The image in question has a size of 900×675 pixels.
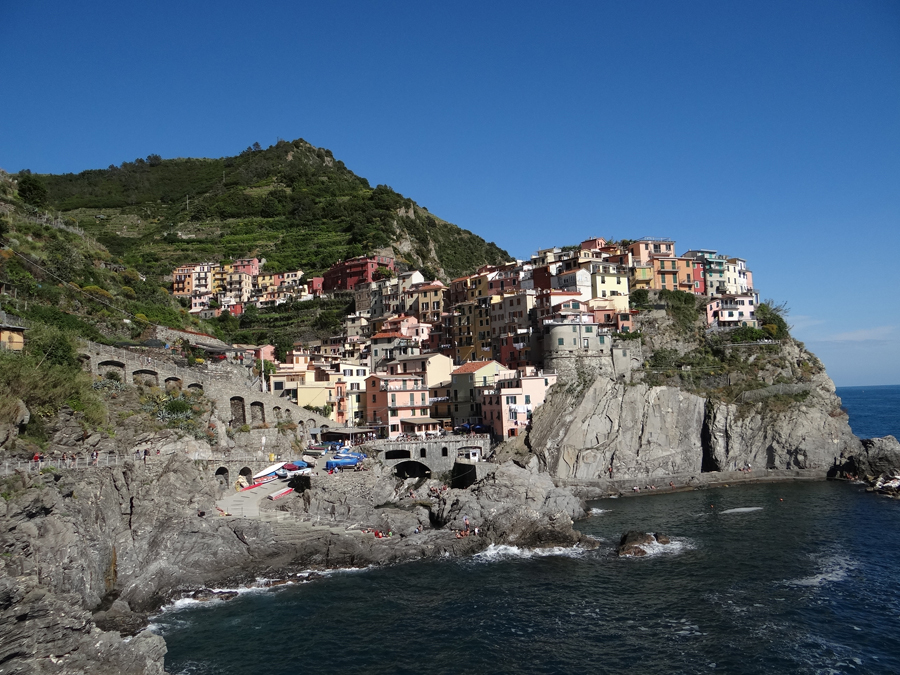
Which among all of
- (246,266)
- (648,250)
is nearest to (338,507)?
(648,250)

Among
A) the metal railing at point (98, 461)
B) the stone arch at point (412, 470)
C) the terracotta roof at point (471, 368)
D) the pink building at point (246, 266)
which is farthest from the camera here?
the pink building at point (246, 266)

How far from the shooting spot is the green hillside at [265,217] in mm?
117125

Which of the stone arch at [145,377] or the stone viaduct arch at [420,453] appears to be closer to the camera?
the stone arch at [145,377]

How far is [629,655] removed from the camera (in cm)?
2652

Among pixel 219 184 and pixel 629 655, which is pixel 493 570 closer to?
pixel 629 655

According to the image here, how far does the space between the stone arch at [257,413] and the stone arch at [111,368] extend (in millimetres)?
9589

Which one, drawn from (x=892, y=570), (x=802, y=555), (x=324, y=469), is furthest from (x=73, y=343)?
(x=892, y=570)

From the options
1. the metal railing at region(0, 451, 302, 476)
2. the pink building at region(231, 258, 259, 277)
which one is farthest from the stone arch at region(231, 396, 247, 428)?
the pink building at region(231, 258, 259, 277)

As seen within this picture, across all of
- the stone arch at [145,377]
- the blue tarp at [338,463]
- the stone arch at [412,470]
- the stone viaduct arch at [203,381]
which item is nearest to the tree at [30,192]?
the stone viaduct arch at [203,381]

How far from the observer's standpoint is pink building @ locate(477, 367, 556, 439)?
61.0 m

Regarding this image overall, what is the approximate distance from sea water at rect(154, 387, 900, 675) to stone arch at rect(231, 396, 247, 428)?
1911 centimetres

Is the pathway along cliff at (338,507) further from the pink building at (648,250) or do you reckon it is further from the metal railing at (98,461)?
the pink building at (648,250)

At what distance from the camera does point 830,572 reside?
35.1 metres

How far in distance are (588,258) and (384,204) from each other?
203ft
